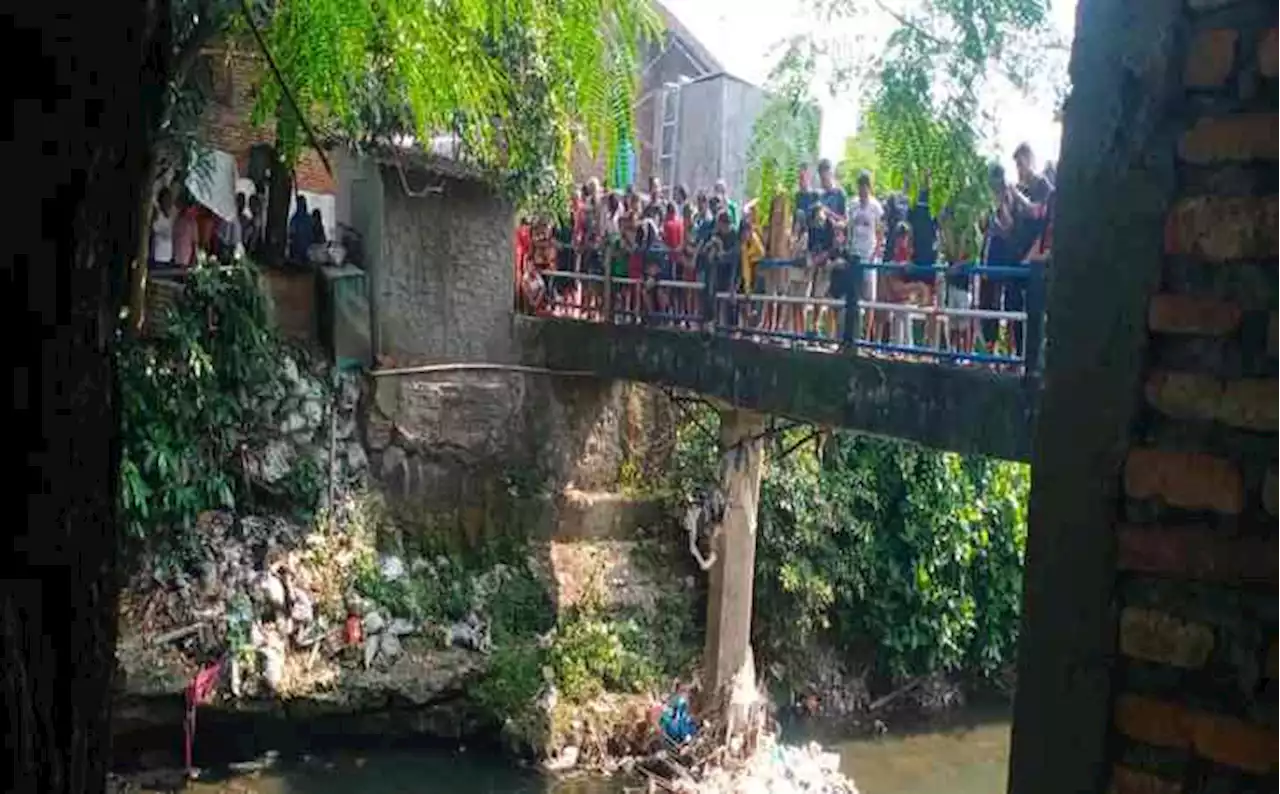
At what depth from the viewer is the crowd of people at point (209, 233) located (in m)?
10.7

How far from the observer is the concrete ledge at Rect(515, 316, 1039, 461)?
679cm

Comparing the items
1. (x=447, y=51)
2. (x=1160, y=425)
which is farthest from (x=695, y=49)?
(x=1160, y=425)

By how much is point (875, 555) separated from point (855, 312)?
576cm

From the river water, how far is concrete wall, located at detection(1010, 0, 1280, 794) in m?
8.68

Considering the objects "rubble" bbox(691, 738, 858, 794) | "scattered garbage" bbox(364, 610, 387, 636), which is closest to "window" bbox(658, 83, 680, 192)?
"scattered garbage" bbox(364, 610, 387, 636)

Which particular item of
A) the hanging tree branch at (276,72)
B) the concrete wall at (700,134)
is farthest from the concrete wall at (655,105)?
the hanging tree branch at (276,72)

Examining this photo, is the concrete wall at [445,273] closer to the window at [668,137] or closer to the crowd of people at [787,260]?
the crowd of people at [787,260]

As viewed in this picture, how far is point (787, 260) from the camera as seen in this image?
9.02 metres

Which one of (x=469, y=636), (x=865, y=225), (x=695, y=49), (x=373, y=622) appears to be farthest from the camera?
(x=695, y=49)

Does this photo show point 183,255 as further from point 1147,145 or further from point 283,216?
point 1147,145

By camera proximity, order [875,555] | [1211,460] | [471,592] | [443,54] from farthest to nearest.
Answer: [875,555] < [471,592] < [443,54] < [1211,460]

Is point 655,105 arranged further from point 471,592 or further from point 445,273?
point 471,592

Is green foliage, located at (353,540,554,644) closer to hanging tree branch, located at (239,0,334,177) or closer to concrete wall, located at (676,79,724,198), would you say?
hanging tree branch, located at (239,0,334,177)

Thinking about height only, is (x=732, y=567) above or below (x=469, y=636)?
above
